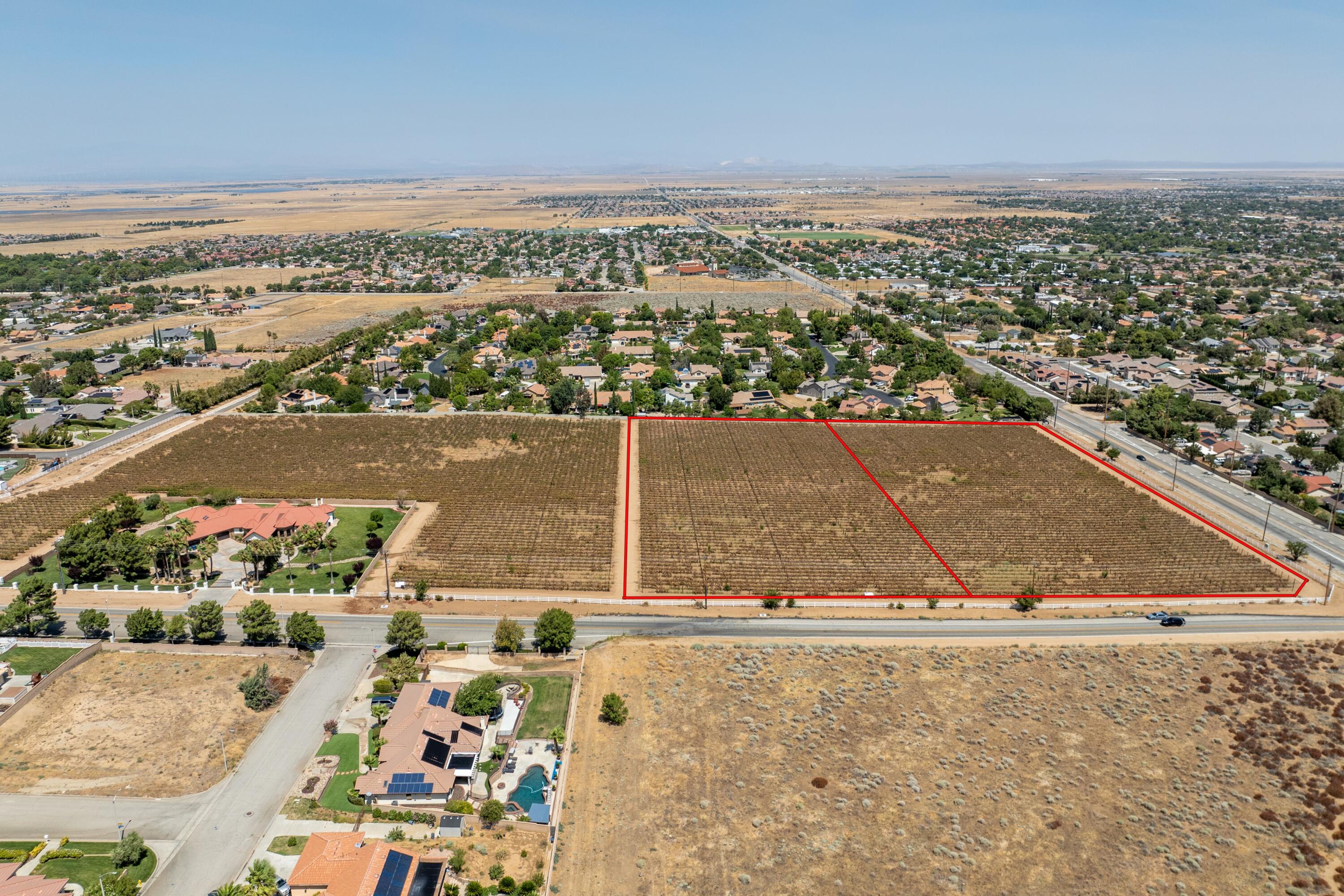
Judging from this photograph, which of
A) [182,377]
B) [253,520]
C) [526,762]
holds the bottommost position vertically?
[526,762]

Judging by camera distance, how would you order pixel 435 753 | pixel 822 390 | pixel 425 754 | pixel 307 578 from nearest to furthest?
pixel 425 754 → pixel 435 753 → pixel 307 578 → pixel 822 390

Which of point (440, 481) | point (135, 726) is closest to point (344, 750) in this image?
point (135, 726)

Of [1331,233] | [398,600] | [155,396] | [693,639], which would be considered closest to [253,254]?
[155,396]

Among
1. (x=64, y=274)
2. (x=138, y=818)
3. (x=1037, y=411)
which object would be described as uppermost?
(x=64, y=274)

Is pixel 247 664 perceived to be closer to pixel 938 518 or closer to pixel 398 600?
pixel 398 600

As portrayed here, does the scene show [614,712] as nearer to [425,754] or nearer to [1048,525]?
[425,754]
